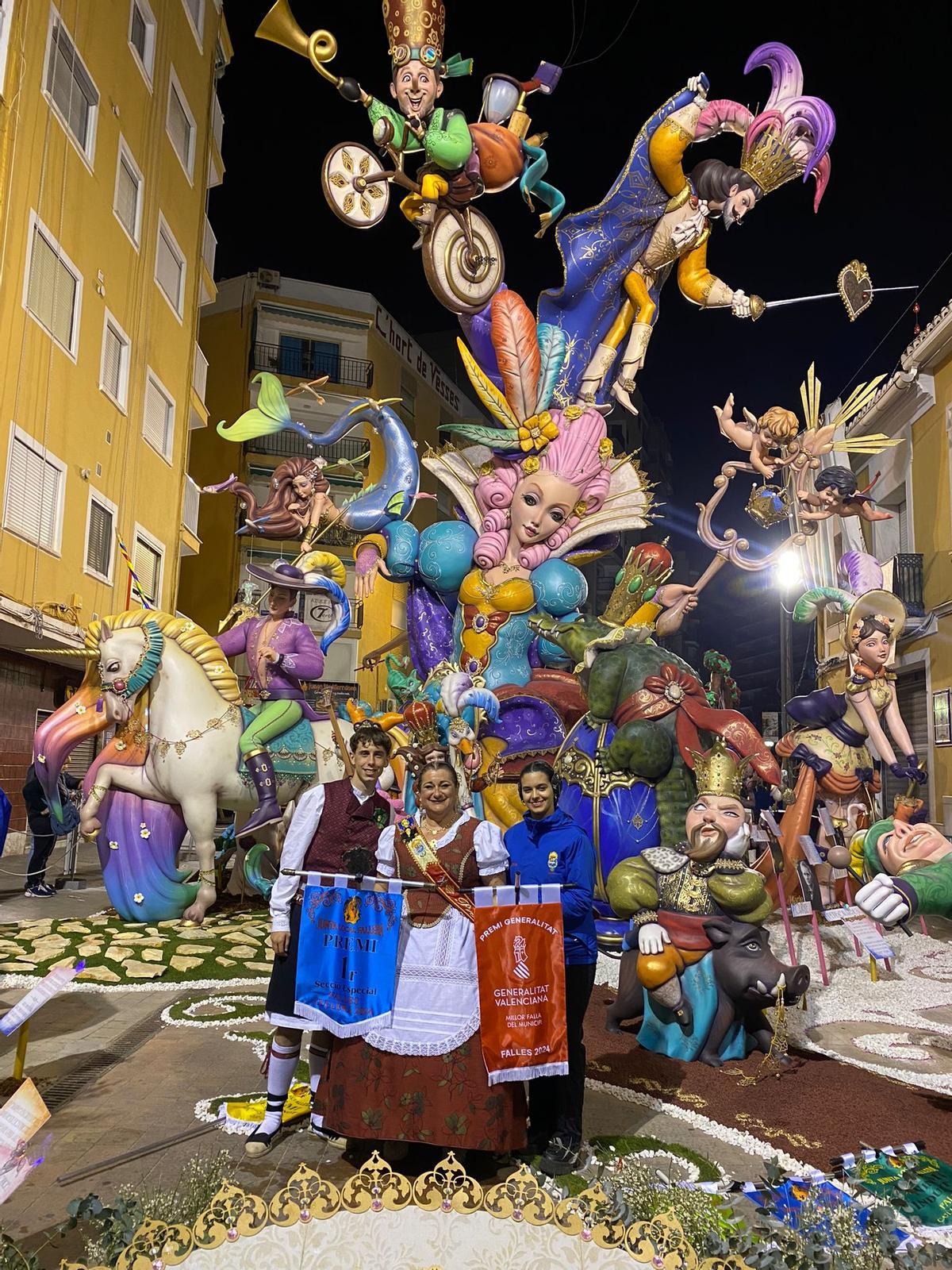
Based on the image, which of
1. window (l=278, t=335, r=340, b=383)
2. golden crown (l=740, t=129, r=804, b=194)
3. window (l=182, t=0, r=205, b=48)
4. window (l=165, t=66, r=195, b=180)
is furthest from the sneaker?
window (l=278, t=335, r=340, b=383)

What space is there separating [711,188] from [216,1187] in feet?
31.6

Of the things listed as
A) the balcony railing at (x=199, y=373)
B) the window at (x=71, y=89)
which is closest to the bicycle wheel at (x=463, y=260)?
the window at (x=71, y=89)

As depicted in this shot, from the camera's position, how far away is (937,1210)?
307 centimetres

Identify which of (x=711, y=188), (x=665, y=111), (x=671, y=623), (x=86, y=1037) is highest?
(x=665, y=111)

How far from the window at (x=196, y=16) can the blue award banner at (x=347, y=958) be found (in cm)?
1782

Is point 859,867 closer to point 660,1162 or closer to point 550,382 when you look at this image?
point 660,1162

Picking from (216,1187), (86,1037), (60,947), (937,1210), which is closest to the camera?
(216,1187)

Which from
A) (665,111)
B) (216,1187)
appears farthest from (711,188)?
(216,1187)

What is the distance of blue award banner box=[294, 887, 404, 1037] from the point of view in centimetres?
327

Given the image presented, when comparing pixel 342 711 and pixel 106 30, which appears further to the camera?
pixel 106 30

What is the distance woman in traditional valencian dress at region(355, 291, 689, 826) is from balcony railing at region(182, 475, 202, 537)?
8.26m

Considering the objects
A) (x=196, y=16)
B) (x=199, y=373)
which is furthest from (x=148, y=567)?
(x=196, y=16)

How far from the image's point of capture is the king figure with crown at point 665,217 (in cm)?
946

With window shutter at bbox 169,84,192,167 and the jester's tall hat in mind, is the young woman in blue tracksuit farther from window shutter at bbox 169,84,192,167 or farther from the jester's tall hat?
window shutter at bbox 169,84,192,167
